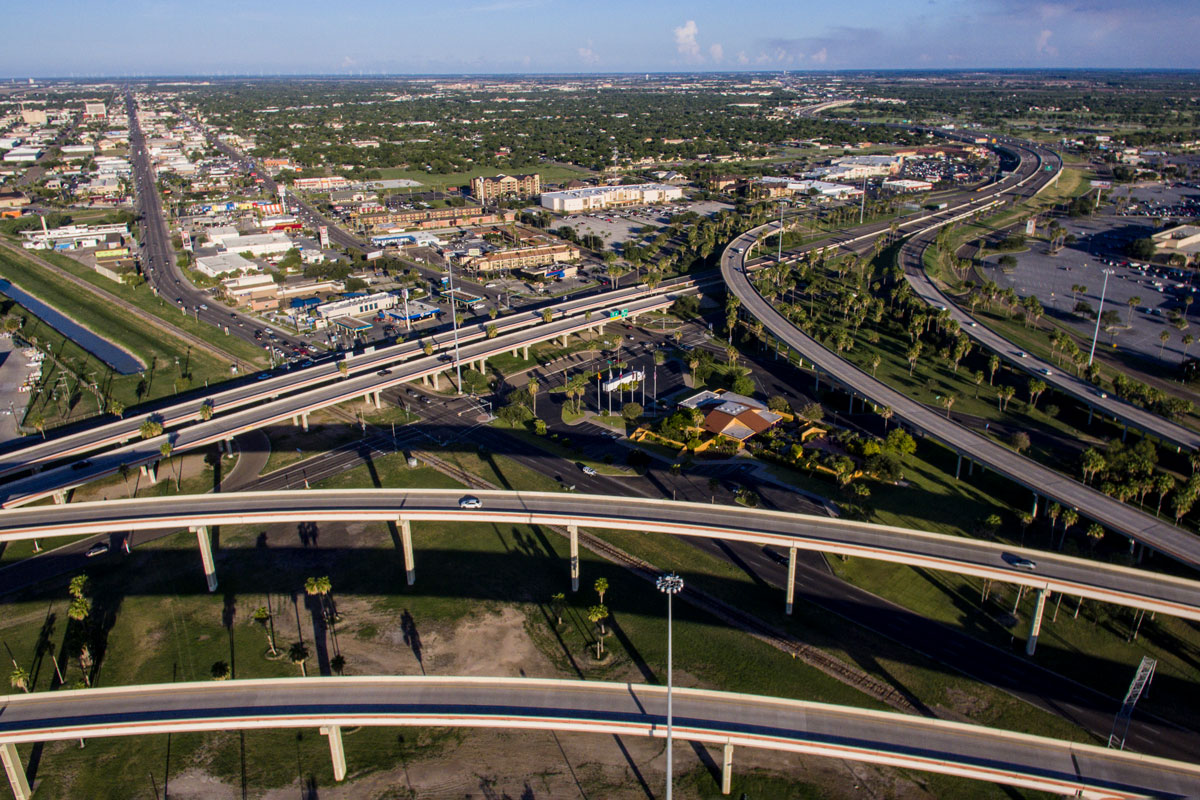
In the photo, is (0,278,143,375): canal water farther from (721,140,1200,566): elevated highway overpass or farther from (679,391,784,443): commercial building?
(721,140,1200,566): elevated highway overpass

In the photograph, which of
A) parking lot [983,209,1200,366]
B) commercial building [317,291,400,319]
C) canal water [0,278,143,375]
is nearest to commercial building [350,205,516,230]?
commercial building [317,291,400,319]

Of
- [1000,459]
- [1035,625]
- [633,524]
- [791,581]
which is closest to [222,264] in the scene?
[633,524]

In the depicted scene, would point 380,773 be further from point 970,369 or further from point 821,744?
point 970,369

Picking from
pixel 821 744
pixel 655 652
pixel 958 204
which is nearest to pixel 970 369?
pixel 655 652

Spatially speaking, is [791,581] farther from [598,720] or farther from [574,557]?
[598,720]

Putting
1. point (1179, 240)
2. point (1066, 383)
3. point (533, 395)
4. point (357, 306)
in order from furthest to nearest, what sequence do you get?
1. point (1179, 240)
2. point (357, 306)
3. point (533, 395)
4. point (1066, 383)

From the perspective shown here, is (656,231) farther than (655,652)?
Yes
